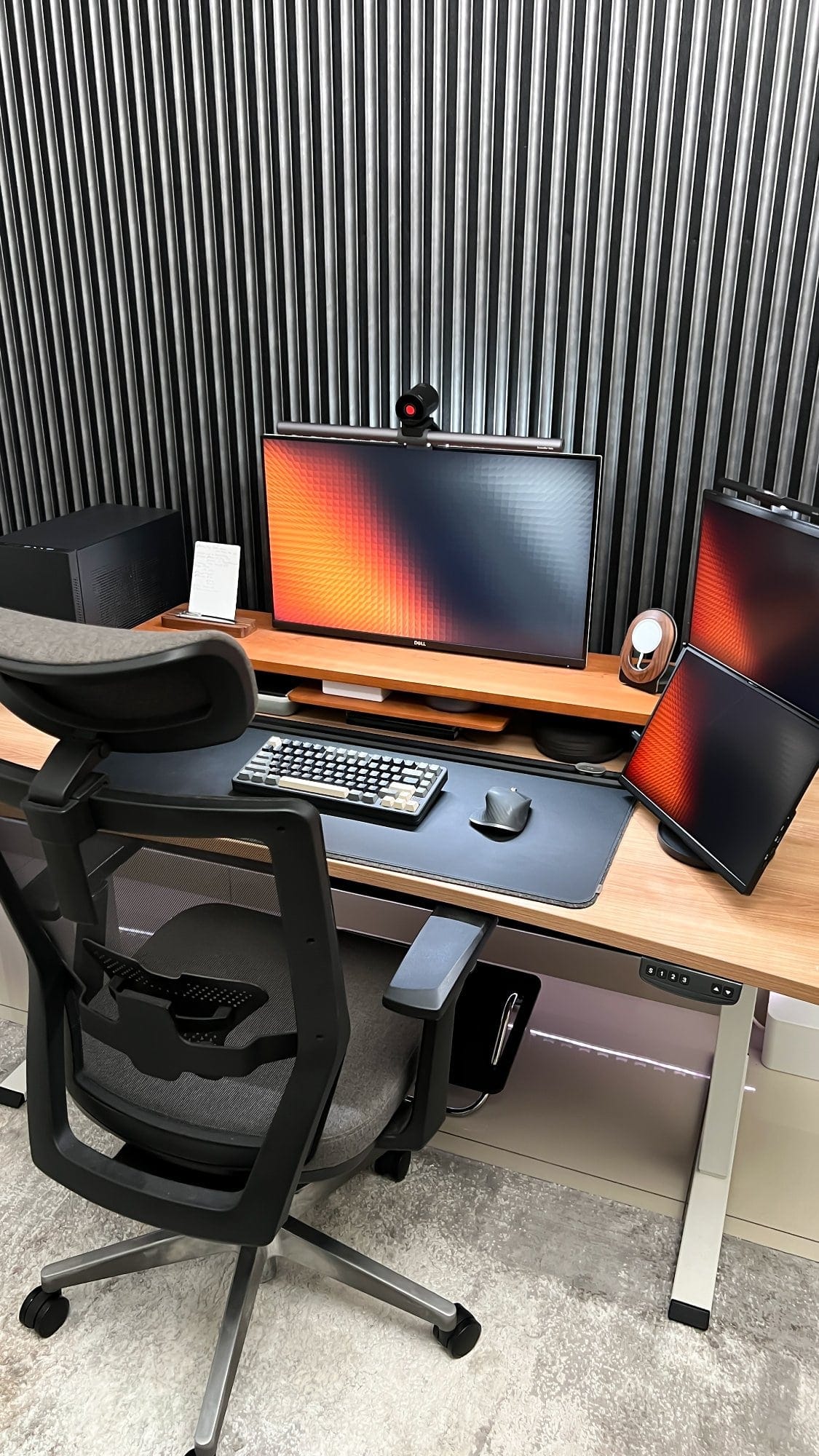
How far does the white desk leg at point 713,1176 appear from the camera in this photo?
171cm

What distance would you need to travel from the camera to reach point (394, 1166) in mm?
1960

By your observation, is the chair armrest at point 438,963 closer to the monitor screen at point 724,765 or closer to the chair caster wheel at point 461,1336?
the monitor screen at point 724,765

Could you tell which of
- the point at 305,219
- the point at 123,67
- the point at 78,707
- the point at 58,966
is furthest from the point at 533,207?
the point at 58,966

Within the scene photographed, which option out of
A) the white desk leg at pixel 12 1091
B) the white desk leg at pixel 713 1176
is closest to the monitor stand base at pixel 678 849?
the white desk leg at pixel 713 1176

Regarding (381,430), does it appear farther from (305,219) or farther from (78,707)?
(78,707)

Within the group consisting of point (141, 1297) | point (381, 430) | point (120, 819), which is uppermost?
point (381, 430)

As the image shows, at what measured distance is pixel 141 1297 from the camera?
1741mm

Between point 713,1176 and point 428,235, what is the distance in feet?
6.18

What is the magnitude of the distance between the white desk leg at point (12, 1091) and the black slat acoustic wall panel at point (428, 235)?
3.90 ft

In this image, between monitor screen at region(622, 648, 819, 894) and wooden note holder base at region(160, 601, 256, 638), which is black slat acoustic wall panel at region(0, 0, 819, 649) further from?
monitor screen at region(622, 648, 819, 894)

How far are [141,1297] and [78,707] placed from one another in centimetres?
116

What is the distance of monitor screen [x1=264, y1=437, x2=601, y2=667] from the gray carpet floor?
106 cm

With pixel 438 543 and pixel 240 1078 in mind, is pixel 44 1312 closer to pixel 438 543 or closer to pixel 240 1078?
pixel 240 1078

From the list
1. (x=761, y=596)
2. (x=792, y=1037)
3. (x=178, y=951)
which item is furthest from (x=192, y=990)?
(x=792, y=1037)
